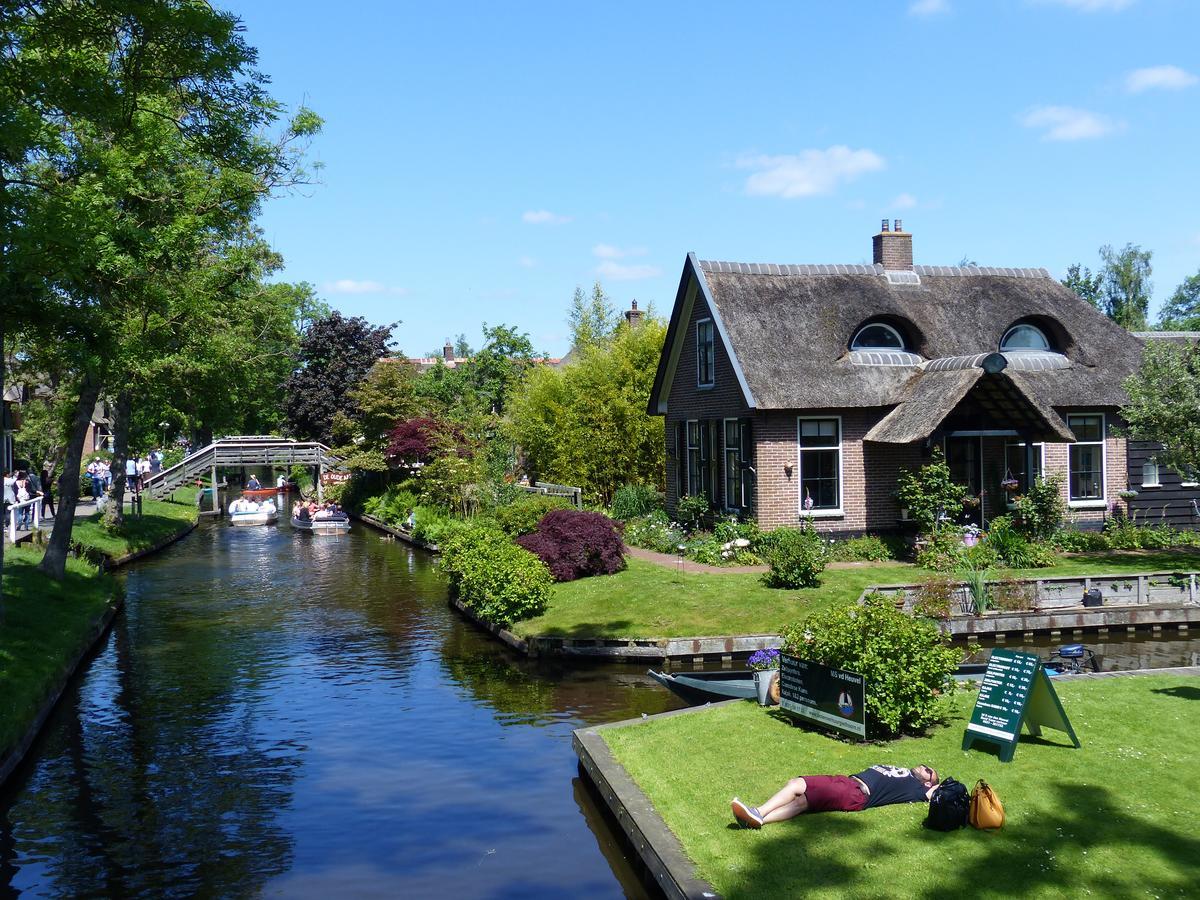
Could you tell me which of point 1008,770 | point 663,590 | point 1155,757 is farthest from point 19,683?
point 1155,757

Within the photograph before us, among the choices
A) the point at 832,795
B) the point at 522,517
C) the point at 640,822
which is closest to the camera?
the point at 832,795

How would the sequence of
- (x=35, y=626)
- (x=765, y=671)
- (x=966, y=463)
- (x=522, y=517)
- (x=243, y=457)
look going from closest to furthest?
(x=765, y=671) → (x=35, y=626) → (x=966, y=463) → (x=522, y=517) → (x=243, y=457)

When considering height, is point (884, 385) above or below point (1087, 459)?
above

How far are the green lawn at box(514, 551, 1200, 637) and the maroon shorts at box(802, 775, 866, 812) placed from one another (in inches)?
397

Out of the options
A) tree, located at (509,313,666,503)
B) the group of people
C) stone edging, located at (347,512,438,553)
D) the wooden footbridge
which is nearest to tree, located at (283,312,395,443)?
the wooden footbridge

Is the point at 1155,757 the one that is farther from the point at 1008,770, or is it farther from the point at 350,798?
the point at 350,798

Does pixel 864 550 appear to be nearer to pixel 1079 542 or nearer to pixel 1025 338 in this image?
pixel 1079 542

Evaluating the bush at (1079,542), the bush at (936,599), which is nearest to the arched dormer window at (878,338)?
the bush at (1079,542)

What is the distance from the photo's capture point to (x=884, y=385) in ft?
96.2

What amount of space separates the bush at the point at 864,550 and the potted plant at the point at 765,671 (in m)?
11.5

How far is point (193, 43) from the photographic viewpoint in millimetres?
15953

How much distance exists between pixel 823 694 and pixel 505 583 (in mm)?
11462

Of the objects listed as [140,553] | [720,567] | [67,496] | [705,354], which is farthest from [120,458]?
[720,567]

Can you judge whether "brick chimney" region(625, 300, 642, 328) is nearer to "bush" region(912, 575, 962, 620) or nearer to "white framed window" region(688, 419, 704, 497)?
"white framed window" region(688, 419, 704, 497)
